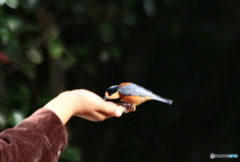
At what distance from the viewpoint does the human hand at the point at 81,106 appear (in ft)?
3.95

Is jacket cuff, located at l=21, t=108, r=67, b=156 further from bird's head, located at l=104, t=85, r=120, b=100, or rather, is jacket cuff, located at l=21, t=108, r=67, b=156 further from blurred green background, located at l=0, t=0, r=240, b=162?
blurred green background, located at l=0, t=0, r=240, b=162

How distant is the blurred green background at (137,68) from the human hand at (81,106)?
0.96 metres

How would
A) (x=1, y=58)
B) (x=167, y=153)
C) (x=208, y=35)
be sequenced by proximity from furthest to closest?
(x=208, y=35)
(x=167, y=153)
(x=1, y=58)

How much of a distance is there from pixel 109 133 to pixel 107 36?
1.10 meters

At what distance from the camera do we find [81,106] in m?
1.25

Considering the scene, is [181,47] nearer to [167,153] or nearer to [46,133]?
[167,153]

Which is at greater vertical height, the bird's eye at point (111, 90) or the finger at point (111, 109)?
the bird's eye at point (111, 90)

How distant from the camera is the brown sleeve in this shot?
1.06 m

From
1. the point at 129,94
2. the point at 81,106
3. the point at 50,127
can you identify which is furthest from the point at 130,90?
the point at 50,127

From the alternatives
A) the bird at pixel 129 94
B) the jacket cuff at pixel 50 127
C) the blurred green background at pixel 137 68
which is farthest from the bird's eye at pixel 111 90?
the blurred green background at pixel 137 68

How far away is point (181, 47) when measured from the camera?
4.30 m

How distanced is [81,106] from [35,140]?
0.20 metres

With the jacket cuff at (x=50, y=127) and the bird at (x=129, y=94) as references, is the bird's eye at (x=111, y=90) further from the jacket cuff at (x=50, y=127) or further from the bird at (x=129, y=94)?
the jacket cuff at (x=50, y=127)

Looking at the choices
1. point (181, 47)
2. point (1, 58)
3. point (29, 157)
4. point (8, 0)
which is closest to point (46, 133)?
point (29, 157)
